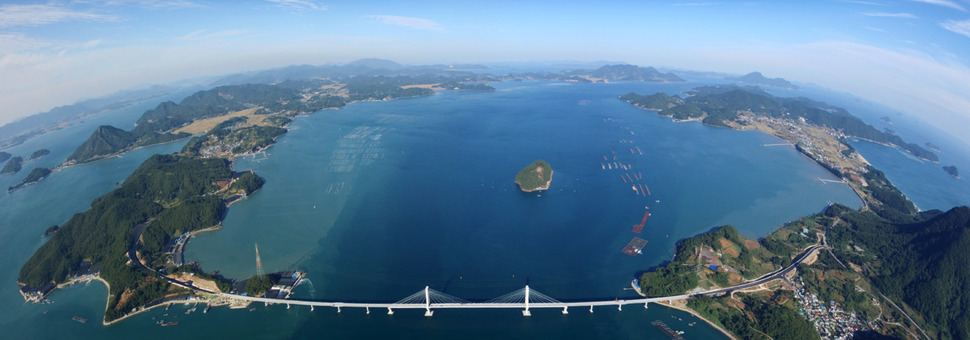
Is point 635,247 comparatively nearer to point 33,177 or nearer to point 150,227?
point 150,227

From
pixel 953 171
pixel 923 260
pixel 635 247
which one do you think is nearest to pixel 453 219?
pixel 635 247

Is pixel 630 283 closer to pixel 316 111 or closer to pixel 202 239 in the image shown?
pixel 202 239

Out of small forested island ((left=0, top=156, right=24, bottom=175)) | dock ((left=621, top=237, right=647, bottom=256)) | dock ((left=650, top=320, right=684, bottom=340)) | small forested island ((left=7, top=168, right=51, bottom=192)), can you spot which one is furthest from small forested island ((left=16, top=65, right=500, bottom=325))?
dock ((left=621, top=237, right=647, bottom=256))

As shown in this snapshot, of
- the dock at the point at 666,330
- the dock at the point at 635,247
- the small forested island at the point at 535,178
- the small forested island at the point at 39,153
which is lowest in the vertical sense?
the dock at the point at 666,330

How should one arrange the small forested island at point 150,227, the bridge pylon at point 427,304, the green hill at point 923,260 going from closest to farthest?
1. the green hill at point 923,260
2. the bridge pylon at point 427,304
3. the small forested island at point 150,227

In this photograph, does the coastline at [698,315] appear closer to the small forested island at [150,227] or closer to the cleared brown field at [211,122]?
the small forested island at [150,227]

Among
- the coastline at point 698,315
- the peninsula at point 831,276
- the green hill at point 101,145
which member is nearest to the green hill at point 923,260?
the peninsula at point 831,276
